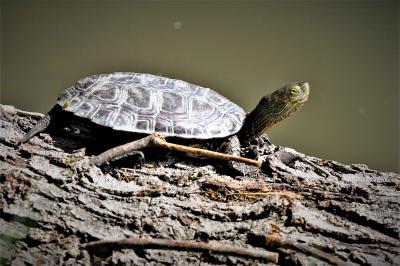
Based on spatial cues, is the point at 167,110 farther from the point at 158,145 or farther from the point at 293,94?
the point at 293,94

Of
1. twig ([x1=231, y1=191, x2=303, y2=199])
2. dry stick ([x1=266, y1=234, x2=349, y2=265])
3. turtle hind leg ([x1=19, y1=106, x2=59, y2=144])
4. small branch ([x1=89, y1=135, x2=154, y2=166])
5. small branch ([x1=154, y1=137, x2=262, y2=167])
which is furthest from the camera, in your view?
turtle hind leg ([x1=19, y1=106, x2=59, y2=144])

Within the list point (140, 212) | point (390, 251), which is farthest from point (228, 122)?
point (390, 251)

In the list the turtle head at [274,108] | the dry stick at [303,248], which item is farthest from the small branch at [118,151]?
the turtle head at [274,108]

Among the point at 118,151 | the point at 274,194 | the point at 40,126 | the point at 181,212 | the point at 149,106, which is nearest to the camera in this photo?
the point at 181,212

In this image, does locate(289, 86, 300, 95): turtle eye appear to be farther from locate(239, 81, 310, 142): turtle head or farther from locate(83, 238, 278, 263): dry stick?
locate(83, 238, 278, 263): dry stick

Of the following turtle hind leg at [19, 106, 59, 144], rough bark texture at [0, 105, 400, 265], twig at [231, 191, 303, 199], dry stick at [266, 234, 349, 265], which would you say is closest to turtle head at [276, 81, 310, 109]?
rough bark texture at [0, 105, 400, 265]

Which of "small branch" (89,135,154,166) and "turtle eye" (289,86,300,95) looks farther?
"turtle eye" (289,86,300,95)

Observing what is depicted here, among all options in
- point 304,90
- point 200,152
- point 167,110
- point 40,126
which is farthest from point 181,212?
point 304,90
